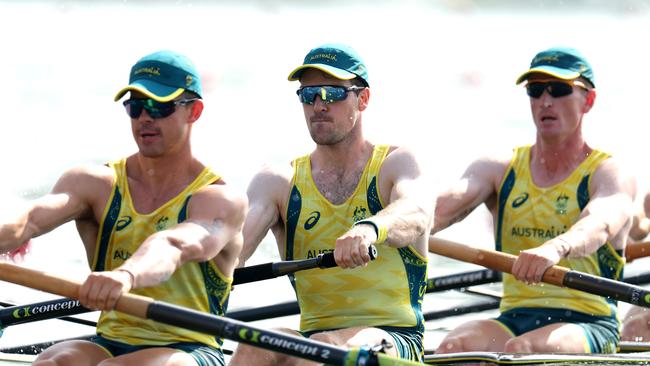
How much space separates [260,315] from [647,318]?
7.54ft

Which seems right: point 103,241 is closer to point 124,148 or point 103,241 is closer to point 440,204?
point 440,204

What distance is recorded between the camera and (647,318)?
7.63 m

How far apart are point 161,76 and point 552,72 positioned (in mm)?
2826

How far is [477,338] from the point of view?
6473mm

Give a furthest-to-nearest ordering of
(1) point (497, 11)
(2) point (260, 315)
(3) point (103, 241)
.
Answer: (1) point (497, 11) < (2) point (260, 315) < (3) point (103, 241)

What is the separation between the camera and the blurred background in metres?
20.2

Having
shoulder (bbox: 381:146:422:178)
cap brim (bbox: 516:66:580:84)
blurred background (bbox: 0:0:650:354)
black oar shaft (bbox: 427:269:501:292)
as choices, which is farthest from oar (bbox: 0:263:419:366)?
blurred background (bbox: 0:0:650:354)

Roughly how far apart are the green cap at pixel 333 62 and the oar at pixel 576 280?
43.9 inches

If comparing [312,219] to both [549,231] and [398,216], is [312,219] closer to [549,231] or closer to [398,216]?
[398,216]

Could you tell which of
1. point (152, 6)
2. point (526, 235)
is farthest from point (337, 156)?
point (152, 6)

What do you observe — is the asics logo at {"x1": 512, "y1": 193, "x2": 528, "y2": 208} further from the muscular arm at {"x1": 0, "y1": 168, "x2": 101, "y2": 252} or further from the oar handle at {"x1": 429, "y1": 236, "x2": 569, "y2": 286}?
the muscular arm at {"x1": 0, "y1": 168, "x2": 101, "y2": 252}

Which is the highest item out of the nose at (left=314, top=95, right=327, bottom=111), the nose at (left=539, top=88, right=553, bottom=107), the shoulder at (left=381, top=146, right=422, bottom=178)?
the nose at (left=539, top=88, right=553, bottom=107)

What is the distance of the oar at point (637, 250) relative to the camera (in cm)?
790

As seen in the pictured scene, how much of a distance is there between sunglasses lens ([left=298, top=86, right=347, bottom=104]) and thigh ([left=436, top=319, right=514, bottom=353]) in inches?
54.8
